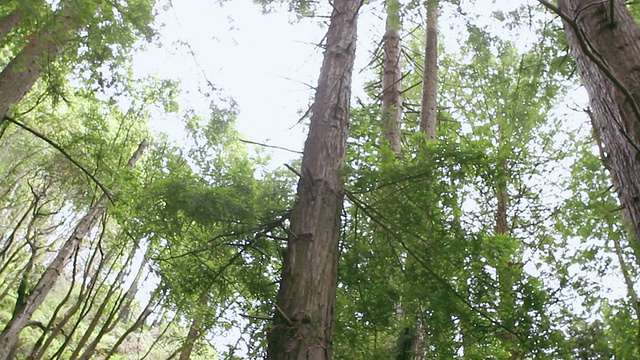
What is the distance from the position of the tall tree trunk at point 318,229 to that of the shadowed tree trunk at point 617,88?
2014 mm

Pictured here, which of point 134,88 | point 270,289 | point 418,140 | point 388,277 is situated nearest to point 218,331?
point 270,289

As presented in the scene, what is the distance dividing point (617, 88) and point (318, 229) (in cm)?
254

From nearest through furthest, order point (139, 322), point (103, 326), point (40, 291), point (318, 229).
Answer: point (318, 229) < point (40, 291) < point (139, 322) < point (103, 326)

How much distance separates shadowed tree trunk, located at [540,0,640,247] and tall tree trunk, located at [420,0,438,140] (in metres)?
2.73

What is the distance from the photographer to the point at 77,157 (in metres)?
9.24

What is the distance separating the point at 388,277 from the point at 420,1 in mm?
4069

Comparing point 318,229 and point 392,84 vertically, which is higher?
point 392,84

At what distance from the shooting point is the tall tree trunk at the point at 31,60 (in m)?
5.57

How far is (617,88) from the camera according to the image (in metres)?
3.73

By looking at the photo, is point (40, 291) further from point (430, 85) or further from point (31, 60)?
point (430, 85)

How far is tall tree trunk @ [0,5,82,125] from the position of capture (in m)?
5.57

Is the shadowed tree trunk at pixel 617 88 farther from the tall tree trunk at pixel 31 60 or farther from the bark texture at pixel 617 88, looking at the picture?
the tall tree trunk at pixel 31 60

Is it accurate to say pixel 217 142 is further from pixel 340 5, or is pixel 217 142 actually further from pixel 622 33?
pixel 622 33

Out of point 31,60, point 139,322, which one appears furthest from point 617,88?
point 139,322
